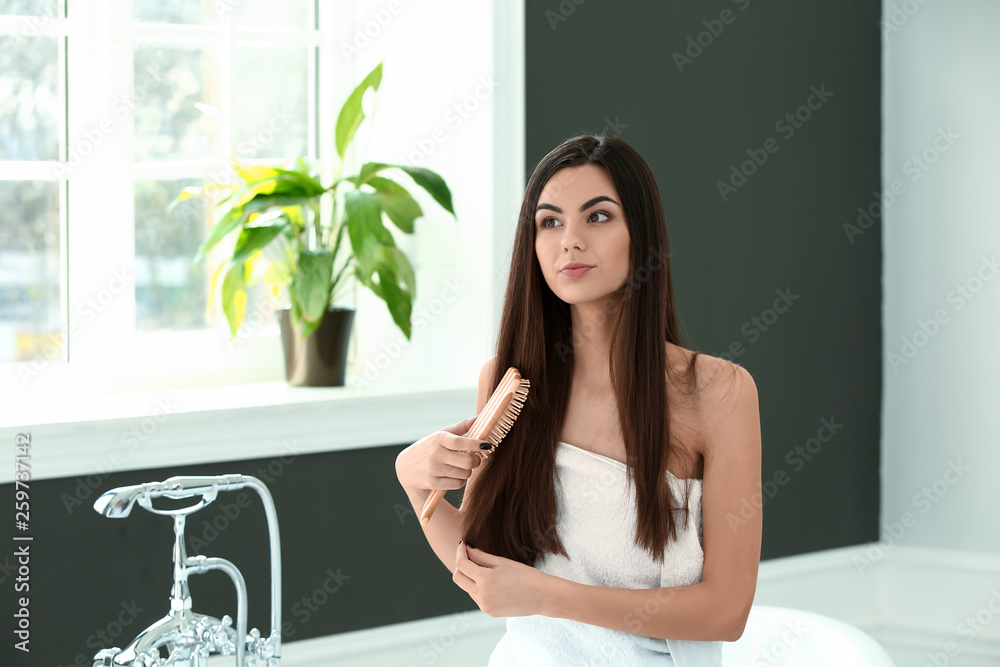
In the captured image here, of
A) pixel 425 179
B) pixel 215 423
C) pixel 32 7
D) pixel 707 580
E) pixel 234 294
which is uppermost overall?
pixel 32 7

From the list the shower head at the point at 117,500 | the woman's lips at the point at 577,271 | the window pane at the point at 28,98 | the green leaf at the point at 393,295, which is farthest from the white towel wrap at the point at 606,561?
the window pane at the point at 28,98

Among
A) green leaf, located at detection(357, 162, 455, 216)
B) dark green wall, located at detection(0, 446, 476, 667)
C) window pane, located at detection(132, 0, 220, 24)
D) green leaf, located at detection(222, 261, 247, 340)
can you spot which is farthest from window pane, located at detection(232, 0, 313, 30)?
dark green wall, located at detection(0, 446, 476, 667)

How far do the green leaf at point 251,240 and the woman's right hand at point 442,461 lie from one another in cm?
78

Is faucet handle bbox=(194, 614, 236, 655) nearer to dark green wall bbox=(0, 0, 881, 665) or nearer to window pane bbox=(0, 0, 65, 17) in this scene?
dark green wall bbox=(0, 0, 881, 665)

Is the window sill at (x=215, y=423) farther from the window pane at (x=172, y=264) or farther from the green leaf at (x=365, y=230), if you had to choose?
the green leaf at (x=365, y=230)

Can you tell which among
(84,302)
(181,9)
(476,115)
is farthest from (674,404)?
(181,9)

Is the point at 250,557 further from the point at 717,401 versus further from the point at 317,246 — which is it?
the point at 717,401

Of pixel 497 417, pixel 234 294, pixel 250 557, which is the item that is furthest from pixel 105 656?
pixel 234 294

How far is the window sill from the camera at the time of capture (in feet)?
5.29

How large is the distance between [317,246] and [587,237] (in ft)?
3.15

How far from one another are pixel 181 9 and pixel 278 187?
516 mm

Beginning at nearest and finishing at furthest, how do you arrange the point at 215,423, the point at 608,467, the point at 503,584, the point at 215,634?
the point at 503,584
the point at 608,467
the point at 215,634
the point at 215,423

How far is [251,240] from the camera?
179 cm

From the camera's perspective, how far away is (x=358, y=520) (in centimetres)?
192
